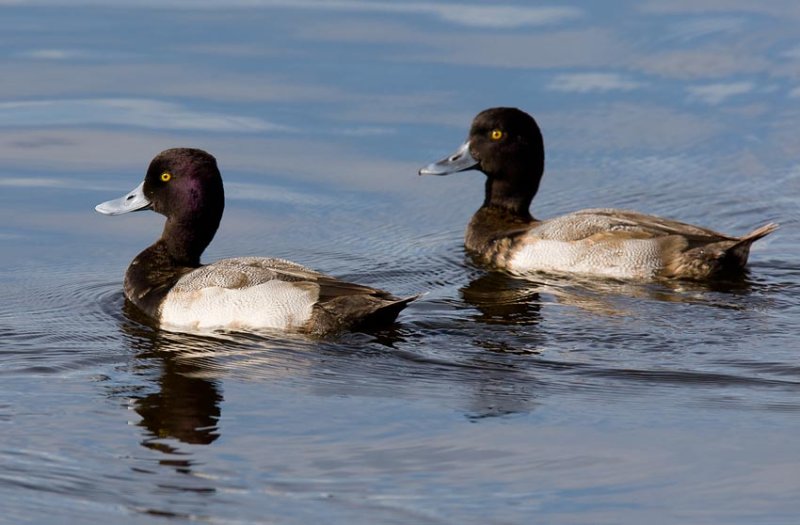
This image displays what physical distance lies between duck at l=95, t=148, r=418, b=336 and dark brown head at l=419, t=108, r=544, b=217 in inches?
101

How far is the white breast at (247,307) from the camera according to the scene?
31.0 ft

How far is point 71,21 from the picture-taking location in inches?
656

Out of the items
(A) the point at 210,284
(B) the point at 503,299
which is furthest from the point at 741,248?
(A) the point at 210,284

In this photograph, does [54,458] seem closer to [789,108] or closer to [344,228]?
[344,228]

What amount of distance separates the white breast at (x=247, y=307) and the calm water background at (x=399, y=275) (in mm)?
144

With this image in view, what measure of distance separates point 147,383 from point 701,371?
9.60ft

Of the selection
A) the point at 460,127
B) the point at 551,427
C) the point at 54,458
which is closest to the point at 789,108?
the point at 460,127

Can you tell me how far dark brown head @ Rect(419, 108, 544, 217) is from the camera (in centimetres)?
1243

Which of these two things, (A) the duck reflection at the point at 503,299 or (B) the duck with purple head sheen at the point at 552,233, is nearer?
(A) the duck reflection at the point at 503,299

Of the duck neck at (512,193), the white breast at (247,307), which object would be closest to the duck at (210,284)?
the white breast at (247,307)

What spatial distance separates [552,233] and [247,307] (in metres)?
2.82

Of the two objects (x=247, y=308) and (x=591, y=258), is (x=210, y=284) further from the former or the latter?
(x=591, y=258)

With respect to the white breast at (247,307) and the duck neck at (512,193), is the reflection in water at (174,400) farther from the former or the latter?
the duck neck at (512,193)

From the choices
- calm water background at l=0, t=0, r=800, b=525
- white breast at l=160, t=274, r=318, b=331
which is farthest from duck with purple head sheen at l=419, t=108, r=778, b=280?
white breast at l=160, t=274, r=318, b=331
